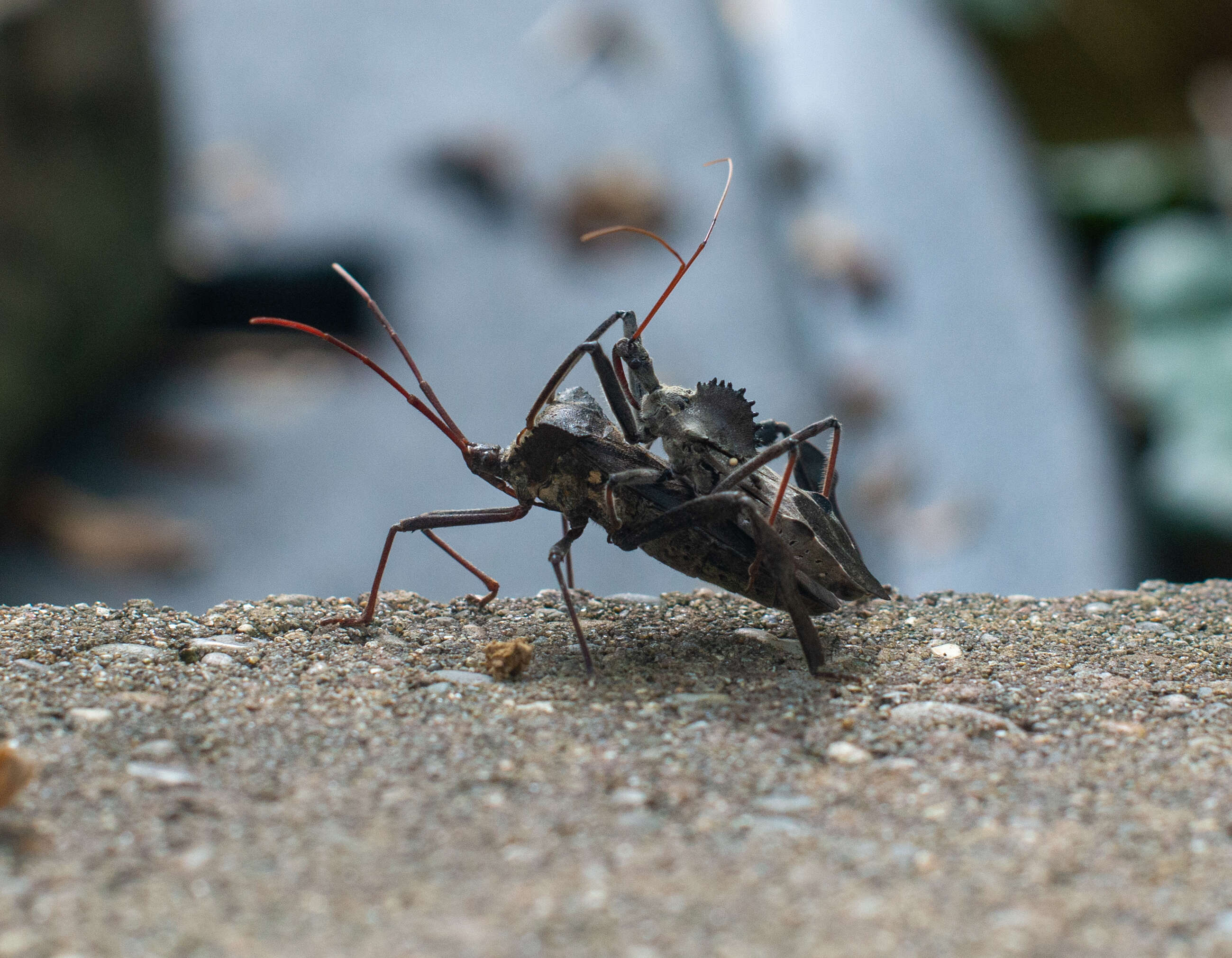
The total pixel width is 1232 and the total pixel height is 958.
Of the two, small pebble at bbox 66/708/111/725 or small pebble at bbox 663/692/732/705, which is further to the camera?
small pebble at bbox 663/692/732/705

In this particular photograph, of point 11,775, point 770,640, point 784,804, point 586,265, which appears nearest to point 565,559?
point 770,640

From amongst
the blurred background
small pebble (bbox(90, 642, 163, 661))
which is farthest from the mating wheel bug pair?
the blurred background

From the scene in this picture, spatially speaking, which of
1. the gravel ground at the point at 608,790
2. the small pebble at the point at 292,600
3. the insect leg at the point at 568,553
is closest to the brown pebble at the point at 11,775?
the gravel ground at the point at 608,790

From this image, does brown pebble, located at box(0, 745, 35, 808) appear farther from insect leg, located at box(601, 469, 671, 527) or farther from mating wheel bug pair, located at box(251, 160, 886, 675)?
insect leg, located at box(601, 469, 671, 527)

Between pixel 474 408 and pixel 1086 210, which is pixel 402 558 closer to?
pixel 474 408

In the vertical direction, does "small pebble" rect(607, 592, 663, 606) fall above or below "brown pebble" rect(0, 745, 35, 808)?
above

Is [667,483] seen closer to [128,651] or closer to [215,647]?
[215,647]

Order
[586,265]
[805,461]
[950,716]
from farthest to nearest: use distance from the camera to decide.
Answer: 1. [586,265]
2. [805,461]
3. [950,716]

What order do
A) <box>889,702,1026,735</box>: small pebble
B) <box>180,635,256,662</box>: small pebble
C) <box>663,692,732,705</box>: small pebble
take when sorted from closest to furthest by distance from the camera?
1. <box>889,702,1026,735</box>: small pebble
2. <box>663,692,732,705</box>: small pebble
3. <box>180,635,256,662</box>: small pebble
